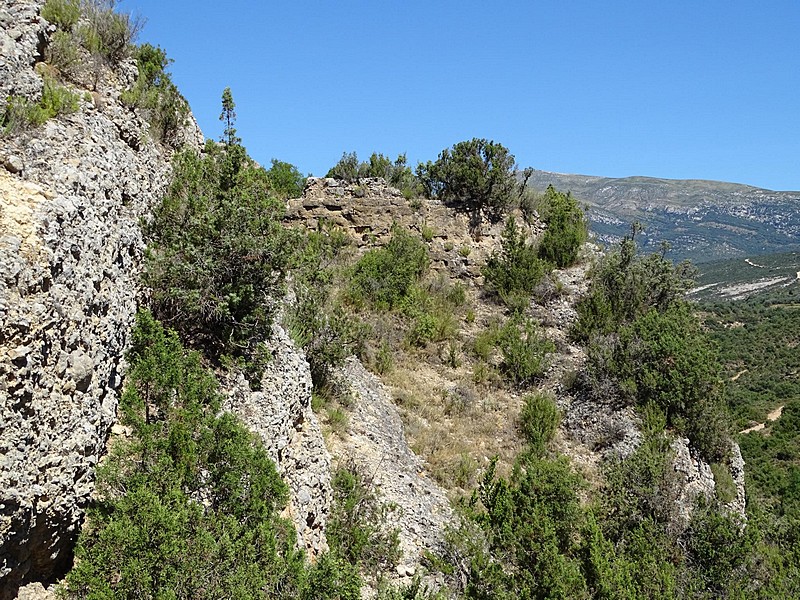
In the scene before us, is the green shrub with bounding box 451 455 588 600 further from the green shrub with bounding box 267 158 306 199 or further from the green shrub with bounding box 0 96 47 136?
the green shrub with bounding box 267 158 306 199

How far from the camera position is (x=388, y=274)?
12.6m

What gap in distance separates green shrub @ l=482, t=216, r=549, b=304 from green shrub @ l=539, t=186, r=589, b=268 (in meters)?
0.55

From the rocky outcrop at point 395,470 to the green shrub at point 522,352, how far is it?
3421 millimetres

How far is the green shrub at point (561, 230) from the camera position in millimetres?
14594

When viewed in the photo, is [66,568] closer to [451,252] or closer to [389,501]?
[389,501]

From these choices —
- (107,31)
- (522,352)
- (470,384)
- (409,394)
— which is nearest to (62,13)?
(107,31)

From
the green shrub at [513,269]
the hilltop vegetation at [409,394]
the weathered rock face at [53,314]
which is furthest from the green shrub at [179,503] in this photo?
the green shrub at [513,269]

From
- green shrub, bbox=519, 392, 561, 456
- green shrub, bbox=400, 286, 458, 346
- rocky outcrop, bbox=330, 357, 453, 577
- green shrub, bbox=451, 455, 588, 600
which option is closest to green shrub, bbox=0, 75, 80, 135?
rocky outcrop, bbox=330, 357, 453, 577

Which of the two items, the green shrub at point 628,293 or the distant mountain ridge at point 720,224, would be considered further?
the distant mountain ridge at point 720,224

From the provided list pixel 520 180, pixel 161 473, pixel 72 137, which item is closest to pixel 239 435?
pixel 161 473

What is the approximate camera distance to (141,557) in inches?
133

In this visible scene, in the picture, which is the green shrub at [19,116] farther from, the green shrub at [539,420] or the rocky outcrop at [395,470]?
the green shrub at [539,420]

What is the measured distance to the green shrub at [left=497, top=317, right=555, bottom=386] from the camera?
1180 centimetres

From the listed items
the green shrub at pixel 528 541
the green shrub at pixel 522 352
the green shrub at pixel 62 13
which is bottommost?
the green shrub at pixel 528 541
